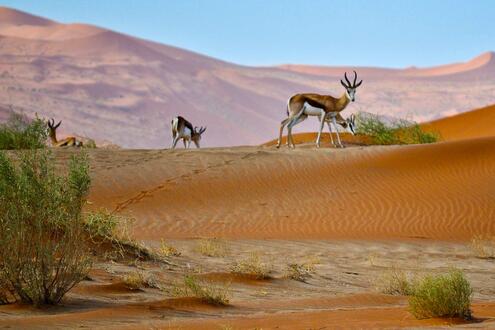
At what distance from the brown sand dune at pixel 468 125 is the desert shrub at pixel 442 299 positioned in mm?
39556

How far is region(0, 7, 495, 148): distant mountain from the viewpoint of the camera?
377 ft

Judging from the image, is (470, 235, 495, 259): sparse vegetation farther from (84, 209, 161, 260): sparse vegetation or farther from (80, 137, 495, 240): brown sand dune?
(84, 209, 161, 260): sparse vegetation

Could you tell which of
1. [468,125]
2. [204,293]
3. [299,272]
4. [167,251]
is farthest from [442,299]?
[468,125]

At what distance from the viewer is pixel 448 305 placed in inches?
369

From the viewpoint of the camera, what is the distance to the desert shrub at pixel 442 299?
929cm

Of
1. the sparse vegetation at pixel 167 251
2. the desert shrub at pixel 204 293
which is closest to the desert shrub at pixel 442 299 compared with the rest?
the desert shrub at pixel 204 293

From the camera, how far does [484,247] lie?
18891 mm

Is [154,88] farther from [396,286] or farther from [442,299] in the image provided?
[442,299]

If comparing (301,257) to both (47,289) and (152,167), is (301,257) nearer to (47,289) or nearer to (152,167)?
(47,289)

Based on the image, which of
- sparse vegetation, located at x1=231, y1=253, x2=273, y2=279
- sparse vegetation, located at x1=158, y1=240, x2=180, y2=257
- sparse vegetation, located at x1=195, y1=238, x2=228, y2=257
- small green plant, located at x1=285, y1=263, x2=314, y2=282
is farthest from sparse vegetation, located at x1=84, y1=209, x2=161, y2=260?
small green plant, located at x1=285, y1=263, x2=314, y2=282

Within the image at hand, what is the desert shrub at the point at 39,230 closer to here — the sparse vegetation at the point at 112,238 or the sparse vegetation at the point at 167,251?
the sparse vegetation at the point at 112,238

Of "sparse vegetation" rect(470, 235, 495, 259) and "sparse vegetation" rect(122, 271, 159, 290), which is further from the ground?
"sparse vegetation" rect(470, 235, 495, 259)

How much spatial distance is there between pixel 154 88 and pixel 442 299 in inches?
4801

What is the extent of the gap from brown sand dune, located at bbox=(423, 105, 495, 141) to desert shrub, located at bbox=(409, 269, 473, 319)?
39.6 metres
